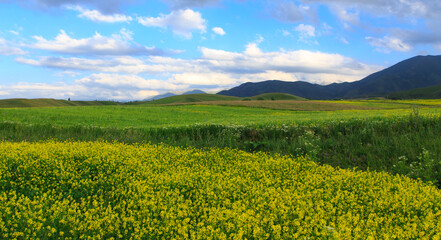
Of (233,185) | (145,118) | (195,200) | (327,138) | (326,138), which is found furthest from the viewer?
(145,118)

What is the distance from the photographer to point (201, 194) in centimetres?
577

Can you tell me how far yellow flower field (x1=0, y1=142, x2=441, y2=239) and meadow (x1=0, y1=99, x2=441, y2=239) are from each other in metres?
0.03

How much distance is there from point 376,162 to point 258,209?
25.6ft

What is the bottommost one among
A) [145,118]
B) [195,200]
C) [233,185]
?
[195,200]

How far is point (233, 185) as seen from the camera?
20.1 ft

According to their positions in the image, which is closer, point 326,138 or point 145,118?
point 326,138

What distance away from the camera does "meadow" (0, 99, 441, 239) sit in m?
4.33

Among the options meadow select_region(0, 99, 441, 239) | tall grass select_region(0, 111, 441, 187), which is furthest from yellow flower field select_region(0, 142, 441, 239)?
tall grass select_region(0, 111, 441, 187)

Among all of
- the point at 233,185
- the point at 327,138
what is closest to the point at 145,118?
the point at 327,138

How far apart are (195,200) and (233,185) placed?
2.92ft

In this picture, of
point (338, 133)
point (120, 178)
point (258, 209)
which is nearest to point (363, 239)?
point (258, 209)

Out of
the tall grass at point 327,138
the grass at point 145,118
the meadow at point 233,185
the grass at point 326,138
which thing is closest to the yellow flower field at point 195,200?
the meadow at point 233,185

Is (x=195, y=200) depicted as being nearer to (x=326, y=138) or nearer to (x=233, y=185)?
(x=233, y=185)

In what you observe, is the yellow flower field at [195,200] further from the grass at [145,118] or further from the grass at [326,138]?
the grass at [145,118]
